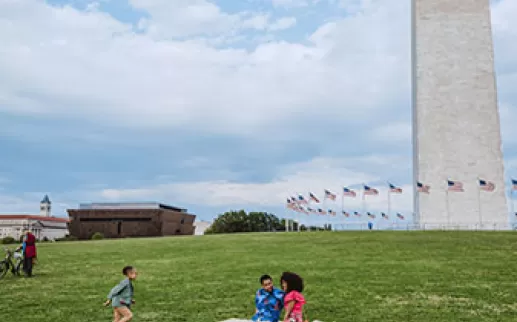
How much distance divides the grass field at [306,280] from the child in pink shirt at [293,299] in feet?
11.5

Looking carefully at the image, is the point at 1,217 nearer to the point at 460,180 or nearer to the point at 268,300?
the point at 460,180

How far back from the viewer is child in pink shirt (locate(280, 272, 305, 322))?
9094 millimetres

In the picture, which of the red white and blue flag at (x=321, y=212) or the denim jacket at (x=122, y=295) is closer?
the denim jacket at (x=122, y=295)

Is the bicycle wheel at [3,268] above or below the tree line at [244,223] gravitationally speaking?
below

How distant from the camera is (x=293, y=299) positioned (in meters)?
9.11

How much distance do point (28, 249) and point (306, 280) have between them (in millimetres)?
10976

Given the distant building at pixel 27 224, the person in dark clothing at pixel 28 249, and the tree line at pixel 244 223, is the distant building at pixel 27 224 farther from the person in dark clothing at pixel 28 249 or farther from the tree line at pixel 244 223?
the person in dark clothing at pixel 28 249

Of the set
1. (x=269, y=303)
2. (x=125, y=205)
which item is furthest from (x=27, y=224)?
(x=269, y=303)

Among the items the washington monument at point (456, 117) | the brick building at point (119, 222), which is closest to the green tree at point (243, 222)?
the brick building at point (119, 222)

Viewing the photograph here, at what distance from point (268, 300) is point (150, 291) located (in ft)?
26.4

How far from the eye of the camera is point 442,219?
50.8m

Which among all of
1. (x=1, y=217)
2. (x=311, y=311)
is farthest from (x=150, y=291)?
(x=1, y=217)

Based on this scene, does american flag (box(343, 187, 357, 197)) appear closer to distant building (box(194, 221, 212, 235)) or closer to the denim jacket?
the denim jacket

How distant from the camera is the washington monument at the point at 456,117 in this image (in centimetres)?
5081
